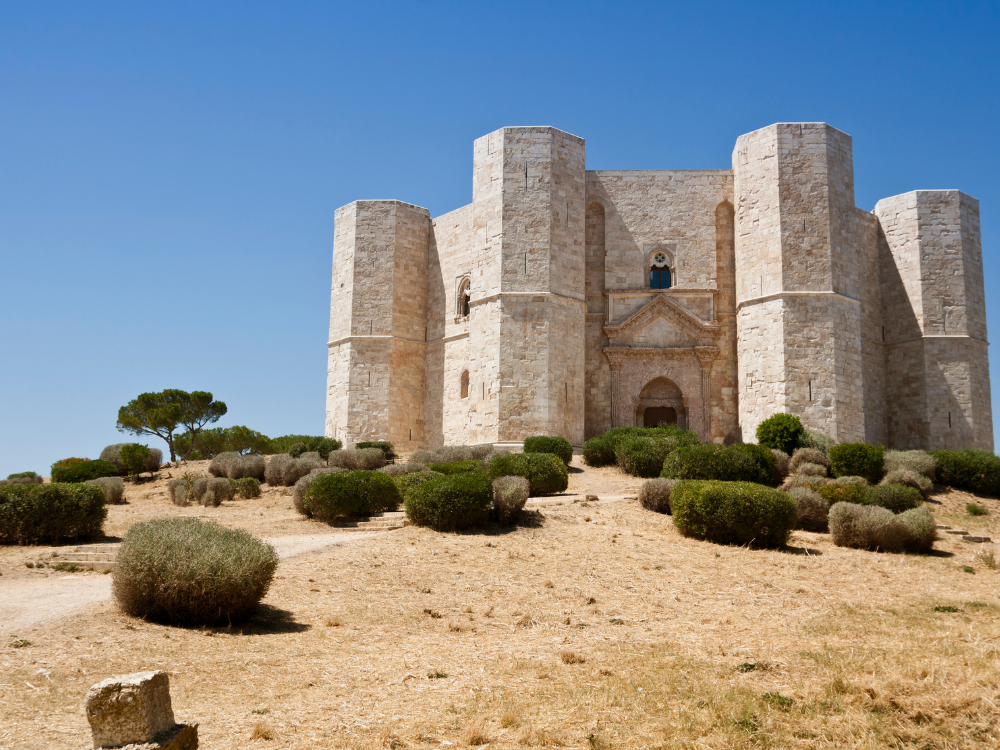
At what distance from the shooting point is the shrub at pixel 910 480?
59.1 ft

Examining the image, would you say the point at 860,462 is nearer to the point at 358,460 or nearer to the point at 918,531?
the point at 918,531

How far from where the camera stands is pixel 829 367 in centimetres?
2339

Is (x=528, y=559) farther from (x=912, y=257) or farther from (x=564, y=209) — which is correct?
(x=912, y=257)

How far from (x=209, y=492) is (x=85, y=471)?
310 inches

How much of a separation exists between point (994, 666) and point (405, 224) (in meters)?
26.5

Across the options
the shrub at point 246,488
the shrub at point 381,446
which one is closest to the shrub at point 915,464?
the shrub at point 381,446

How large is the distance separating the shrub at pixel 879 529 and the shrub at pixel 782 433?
9075 mm

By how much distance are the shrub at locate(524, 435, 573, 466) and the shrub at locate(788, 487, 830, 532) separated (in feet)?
28.7

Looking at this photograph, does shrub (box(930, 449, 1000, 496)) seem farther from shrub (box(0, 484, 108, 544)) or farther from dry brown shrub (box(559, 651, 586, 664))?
shrub (box(0, 484, 108, 544))

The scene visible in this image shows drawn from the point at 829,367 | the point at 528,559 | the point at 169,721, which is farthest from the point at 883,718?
the point at 829,367

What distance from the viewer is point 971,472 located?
1917 centimetres

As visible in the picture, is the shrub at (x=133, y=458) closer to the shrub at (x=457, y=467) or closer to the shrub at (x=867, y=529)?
the shrub at (x=457, y=467)

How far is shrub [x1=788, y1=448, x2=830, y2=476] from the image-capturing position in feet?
64.6

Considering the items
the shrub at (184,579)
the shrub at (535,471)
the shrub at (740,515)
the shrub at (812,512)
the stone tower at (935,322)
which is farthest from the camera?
the stone tower at (935,322)
